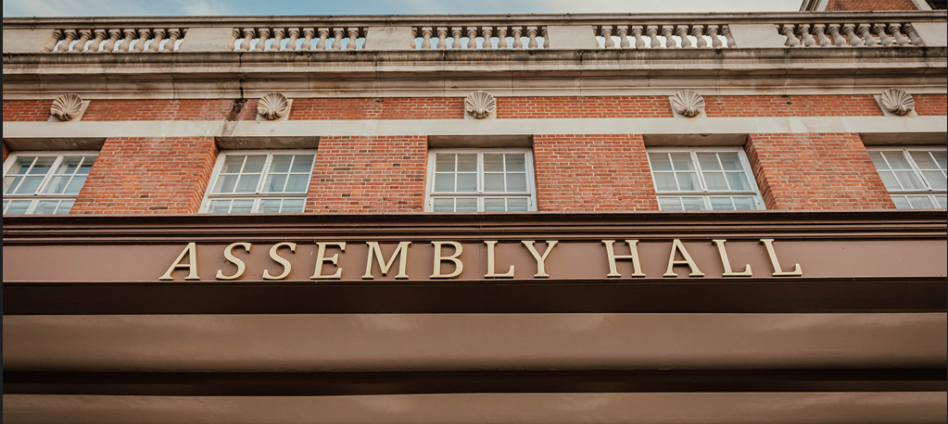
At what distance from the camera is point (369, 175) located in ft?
25.2

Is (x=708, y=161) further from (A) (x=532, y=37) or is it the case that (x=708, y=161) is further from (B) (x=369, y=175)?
(B) (x=369, y=175)

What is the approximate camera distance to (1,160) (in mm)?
7840

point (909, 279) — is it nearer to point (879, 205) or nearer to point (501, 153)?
point (879, 205)

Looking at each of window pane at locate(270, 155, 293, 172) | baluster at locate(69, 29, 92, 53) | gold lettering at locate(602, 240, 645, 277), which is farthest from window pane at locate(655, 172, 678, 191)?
baluster at locate(69, 29, 92, 53)

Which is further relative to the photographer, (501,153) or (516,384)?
(501,153)

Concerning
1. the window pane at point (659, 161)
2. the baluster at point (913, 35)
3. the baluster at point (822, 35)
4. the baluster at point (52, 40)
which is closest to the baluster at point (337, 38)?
the baluster at point (52, 40)

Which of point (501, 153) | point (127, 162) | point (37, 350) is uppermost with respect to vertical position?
point (501, 153)

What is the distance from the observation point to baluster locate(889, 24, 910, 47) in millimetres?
9508

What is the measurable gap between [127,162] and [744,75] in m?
8.90

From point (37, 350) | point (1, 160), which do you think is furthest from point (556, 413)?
point (1, 160)

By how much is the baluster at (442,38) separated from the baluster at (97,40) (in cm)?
534

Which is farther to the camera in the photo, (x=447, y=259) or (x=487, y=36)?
(x=487, y=36)

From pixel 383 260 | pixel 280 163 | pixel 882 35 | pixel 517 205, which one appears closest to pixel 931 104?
pixel 882 35

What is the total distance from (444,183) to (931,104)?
7.27 metres
